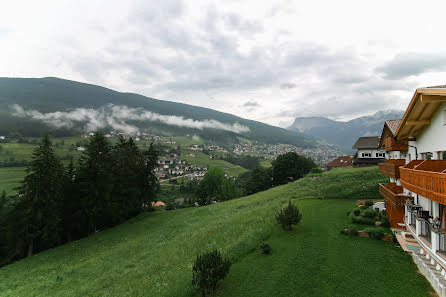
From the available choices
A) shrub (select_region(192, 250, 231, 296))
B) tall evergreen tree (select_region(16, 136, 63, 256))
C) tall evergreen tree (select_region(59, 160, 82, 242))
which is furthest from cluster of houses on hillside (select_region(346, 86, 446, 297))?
tall evergreen tree (select_region(59, 160, 82, 242))

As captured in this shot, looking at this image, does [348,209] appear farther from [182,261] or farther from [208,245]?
[182,261]

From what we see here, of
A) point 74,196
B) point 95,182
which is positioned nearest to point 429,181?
point 95,182

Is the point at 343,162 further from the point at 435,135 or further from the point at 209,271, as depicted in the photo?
the point at 209,271

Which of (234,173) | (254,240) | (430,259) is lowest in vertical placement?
(234,173)

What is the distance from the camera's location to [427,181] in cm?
936

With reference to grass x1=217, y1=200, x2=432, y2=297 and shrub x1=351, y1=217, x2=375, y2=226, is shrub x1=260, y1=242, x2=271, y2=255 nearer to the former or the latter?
grass x1=217, y1=200, x2=432, y2=297

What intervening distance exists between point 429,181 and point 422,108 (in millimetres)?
4737

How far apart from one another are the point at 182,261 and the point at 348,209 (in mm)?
17484

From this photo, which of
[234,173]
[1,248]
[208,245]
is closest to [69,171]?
[1,248]

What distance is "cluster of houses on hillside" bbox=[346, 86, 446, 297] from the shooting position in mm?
9484

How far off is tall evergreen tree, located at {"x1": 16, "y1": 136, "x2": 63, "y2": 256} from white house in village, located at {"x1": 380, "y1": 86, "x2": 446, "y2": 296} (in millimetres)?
37961

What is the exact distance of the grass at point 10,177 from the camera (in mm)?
100062

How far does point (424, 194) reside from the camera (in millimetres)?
9727

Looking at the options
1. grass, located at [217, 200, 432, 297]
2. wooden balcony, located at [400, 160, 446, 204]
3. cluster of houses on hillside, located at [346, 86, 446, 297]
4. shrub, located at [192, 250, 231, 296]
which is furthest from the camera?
grass, located at [217, 200, 432, 297]
